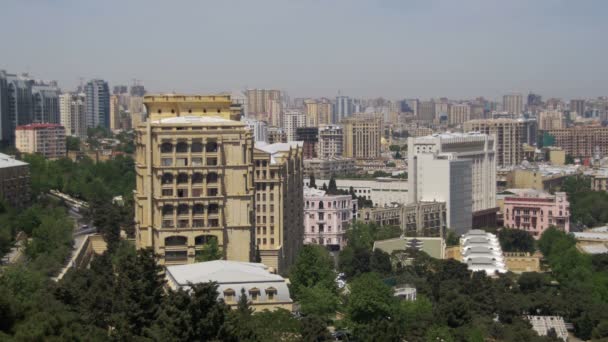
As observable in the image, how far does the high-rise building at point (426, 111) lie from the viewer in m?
118

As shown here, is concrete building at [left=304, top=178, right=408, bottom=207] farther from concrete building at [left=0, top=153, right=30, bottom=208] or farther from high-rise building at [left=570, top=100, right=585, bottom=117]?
high-rise building at [left=570, top=100, right=585, bottom=117]

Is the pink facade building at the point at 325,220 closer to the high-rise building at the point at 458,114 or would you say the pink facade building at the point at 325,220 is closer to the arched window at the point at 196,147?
the arched window at the point at 196,147

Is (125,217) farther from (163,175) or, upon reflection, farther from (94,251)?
(163,175)

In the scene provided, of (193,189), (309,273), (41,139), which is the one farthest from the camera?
(41,139)

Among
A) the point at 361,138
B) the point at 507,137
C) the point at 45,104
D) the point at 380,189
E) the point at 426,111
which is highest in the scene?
the point at 426,111

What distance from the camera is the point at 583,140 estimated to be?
261ft

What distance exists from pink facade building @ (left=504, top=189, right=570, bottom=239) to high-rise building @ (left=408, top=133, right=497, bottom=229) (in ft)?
3.63

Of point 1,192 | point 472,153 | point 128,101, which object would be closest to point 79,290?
point 1,192

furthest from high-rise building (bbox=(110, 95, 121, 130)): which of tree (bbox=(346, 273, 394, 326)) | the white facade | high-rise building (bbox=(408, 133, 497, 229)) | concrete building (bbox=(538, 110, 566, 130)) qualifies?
tree (bbox=(346, 273, 394, 326))

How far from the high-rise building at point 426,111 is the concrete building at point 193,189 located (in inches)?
3763

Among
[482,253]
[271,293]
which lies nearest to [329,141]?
[482,253]

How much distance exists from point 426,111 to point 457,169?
3117 inches

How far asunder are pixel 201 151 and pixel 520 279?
9.20 meters

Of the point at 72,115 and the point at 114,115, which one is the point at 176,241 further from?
the point at 114,115
